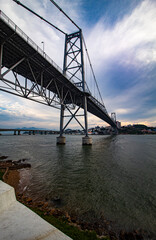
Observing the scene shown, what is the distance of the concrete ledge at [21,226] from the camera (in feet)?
5.43

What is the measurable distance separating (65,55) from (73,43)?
3.59 m

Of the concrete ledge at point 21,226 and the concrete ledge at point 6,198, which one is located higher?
the concrete ledge at point 6,198

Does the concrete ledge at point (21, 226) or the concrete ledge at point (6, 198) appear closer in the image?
the concrete ledge at point (21, 226)

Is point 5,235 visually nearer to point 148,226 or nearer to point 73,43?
point 148,226

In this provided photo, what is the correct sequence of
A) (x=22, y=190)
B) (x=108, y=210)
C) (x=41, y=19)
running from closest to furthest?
(x=108, y=210) < (x=22, y=190) < (x=41, y=19)

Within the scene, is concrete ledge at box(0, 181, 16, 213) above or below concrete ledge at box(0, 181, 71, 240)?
above

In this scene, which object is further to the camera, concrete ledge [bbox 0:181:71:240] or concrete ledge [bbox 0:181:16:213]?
concrete ledge [bbox 0:181:16:213]

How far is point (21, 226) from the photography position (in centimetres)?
184

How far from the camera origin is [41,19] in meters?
18.3

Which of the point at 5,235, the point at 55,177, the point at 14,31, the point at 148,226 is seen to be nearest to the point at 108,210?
the point at 148,226

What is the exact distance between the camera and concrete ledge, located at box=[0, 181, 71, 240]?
1654mm

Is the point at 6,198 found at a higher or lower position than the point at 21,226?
higher

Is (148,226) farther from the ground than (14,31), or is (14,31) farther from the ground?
(14,31)

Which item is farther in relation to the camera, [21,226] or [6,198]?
[6,198]
